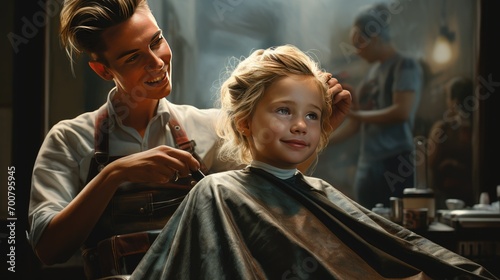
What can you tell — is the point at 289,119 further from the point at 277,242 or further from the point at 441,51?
the point at 441,51

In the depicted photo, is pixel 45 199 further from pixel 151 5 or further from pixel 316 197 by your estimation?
pixel 316 197

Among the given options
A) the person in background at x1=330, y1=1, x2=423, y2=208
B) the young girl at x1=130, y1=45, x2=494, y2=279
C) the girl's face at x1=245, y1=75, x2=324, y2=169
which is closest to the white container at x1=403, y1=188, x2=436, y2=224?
the person in background at x1=330, y1=1, x2=423, y2=208

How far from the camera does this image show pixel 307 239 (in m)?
1.81

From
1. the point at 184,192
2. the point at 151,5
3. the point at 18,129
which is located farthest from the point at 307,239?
the point at 18,129

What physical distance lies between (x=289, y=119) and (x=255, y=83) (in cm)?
17

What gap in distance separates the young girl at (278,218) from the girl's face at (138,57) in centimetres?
28

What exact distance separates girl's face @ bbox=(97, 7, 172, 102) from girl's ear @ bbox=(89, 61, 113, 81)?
0.5 inches

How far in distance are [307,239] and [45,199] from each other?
0.98 metres

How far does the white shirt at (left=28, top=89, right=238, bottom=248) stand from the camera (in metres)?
2.10

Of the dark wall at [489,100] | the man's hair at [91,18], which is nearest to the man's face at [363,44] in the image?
the dark wall at [489,100]

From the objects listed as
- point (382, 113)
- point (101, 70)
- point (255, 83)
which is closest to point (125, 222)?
point (101, 70)

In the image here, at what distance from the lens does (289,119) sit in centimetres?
187

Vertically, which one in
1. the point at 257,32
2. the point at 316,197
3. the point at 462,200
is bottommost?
the point at 462,200

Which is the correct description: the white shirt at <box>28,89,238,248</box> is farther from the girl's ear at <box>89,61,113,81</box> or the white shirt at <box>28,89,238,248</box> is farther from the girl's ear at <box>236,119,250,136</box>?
the girl's ear at <box>236,119,250,136</box>
